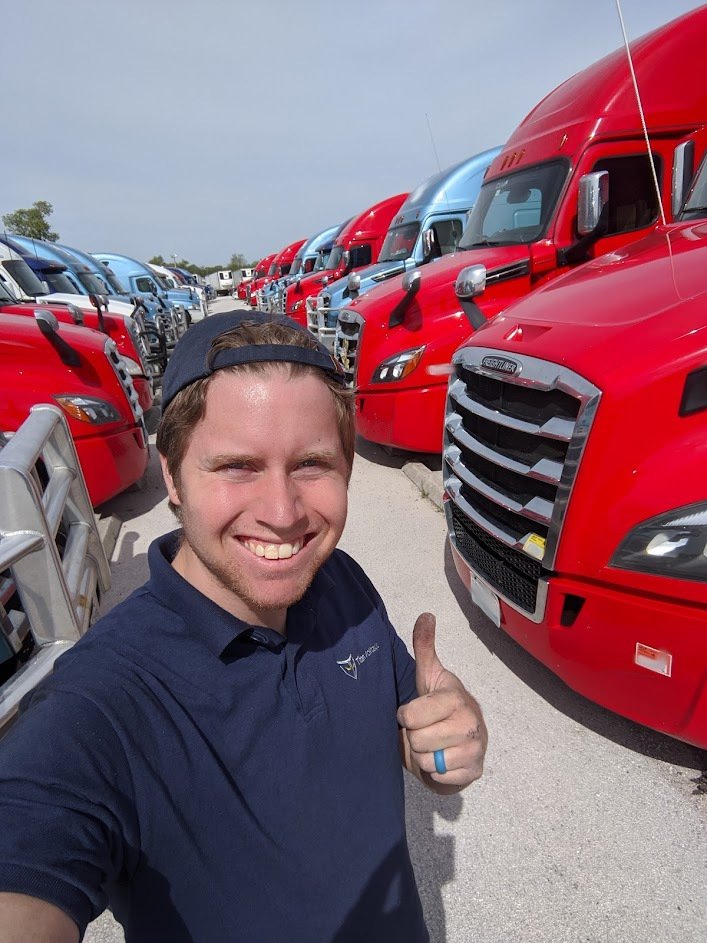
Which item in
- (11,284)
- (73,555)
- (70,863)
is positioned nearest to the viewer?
(70,863)

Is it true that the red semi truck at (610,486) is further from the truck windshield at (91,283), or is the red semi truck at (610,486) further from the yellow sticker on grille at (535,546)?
the truck windshield at (91,283)

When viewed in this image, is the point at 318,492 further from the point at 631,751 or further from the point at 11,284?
the point at 11,284

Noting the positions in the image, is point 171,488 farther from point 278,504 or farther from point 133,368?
point 133,368

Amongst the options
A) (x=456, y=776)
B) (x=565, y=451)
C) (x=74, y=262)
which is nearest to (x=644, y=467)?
(x=565, y=451)

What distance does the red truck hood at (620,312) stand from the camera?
6.68ft

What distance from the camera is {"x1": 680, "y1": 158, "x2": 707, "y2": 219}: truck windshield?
132 inches

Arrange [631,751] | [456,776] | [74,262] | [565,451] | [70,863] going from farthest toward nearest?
1. [74,262]
2. [631,751]
3. [565,451]
4. [456,776]
5. [70,863]

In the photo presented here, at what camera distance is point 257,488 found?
1168 millimetres

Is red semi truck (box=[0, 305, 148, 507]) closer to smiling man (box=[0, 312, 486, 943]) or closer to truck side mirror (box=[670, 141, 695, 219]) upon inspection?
smiling man (box=[0, 312, 486, 943])

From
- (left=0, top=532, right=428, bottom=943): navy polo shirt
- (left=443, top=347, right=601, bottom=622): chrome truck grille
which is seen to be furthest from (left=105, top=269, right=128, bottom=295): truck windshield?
(left=0, top=532, right=428, bottom=943): navy polo shirt

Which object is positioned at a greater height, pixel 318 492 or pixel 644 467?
pixel 318 492

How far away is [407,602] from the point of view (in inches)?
145

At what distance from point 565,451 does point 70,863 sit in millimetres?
2025

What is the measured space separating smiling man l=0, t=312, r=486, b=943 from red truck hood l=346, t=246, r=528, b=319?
4145 mm
